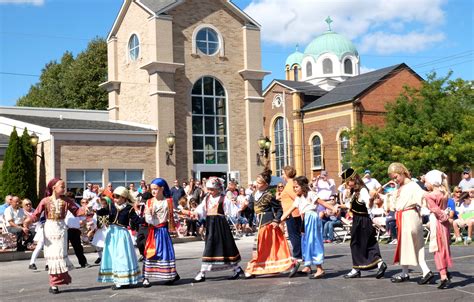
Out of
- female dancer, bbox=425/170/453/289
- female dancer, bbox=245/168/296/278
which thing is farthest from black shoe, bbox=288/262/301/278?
female dancer, bbox=425/170/453/289

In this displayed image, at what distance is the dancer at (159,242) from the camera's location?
35.3 ft

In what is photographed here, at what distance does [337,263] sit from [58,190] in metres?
5.70

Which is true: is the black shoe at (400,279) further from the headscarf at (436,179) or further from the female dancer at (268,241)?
the female dancer at (268,241)

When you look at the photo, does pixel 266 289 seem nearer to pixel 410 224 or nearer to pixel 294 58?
pixel 410 224

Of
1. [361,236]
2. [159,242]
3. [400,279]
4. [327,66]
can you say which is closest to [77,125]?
[159,242]

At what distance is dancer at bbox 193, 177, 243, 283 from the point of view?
1113 cm

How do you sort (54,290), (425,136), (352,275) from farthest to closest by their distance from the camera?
(425,136), (352,275), (54,290)

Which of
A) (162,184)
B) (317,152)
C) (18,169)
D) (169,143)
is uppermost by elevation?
(317,152)

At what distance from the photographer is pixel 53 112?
41.0 m

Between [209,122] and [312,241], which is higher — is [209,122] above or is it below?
above

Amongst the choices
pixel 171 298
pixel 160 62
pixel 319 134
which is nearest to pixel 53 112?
pixel 160 62

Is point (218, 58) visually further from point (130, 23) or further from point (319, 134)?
point (319, 134)

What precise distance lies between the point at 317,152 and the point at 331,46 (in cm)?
1638

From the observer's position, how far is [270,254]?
11.5m
